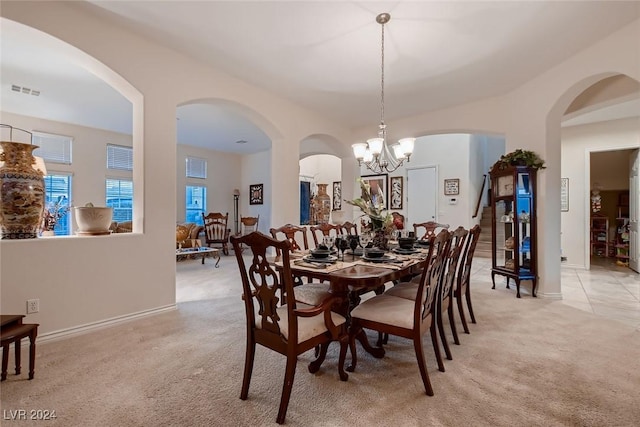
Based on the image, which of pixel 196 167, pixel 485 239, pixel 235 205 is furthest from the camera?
pixel 235 205

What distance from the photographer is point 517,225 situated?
3.84 m

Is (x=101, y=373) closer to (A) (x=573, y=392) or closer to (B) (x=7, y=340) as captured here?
(B) (x=7, y=340)

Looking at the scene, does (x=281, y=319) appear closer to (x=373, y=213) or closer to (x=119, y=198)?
(x=373, y=213)

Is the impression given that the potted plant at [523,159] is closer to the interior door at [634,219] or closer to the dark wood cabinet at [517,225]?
the dark wood cabinet at [517,225]

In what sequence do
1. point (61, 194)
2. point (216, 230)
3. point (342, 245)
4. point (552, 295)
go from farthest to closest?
point (216, 230), point (61, 194), point (552, 295), point (342, 245)

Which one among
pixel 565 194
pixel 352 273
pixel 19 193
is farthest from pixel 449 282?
pixel 565 194

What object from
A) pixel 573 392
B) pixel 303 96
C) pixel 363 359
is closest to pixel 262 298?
pixel 363 359

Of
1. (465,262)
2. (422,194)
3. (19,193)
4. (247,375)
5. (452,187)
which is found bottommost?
(247,375)

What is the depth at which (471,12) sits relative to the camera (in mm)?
2492

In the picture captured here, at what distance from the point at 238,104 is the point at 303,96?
3.28 ft

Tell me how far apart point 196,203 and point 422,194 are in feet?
20.4

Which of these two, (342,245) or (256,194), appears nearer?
(342,245)

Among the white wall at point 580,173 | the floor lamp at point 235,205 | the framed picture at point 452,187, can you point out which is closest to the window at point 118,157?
the floor lamp at point 235,205

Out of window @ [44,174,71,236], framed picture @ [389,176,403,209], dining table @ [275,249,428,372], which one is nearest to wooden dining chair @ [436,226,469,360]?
dining table @ [275,249,428,372]
